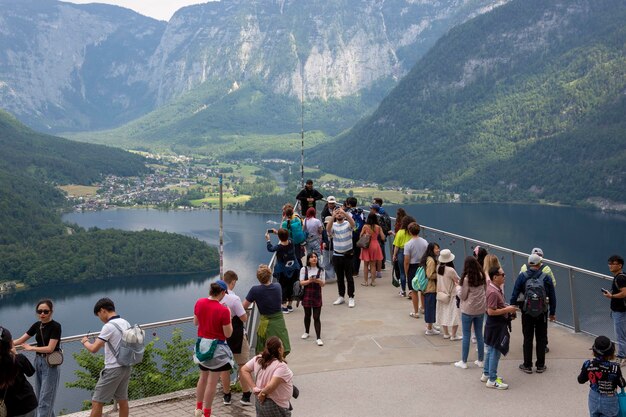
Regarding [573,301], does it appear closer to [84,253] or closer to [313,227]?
[313,227]

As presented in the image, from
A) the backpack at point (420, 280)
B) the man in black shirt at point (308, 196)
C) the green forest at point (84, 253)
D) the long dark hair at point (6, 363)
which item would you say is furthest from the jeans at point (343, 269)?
the green forest at point (84, 253)

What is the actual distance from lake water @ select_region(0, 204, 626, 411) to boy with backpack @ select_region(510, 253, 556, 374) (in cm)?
6747

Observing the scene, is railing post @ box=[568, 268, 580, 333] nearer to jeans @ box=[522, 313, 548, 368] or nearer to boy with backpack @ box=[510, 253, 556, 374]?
boy with backpack @ box=[510, 253, 556, 374]

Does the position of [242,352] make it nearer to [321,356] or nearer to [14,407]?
[321,356]

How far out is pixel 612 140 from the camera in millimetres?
183500

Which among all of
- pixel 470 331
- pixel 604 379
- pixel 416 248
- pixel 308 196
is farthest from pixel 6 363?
pixel 308 196

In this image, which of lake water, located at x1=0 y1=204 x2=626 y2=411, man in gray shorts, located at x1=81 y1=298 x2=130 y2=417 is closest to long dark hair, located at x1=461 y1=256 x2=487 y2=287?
man in gray shorts, located at x1=81 y1=298 x2=130 y2=417

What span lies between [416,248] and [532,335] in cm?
324

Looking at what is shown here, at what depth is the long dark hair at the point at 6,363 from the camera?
7.52m

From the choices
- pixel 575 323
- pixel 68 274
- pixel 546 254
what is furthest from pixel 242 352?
pixel 68 274

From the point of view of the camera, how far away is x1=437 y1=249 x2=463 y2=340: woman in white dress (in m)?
12.3

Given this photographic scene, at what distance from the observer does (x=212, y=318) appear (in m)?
9.17

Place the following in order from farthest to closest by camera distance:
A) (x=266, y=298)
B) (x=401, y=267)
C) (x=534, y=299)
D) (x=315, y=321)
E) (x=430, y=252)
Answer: (x=401, y=267) → (x=430, y=252) → (x=315, y=321) → (x=534, y=299) → (x=266, y=298)

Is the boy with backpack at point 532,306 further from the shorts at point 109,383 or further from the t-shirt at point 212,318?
the shorts at point 109,383
